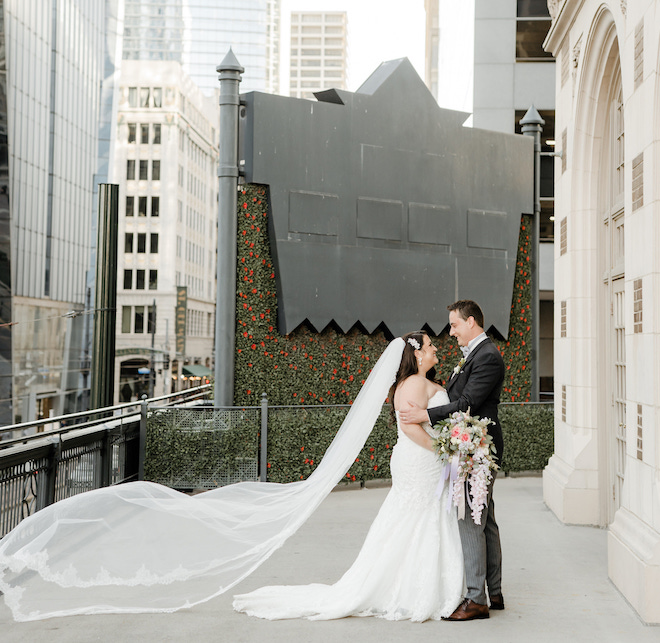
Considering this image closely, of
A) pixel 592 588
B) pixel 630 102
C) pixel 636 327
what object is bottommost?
pixel 592 588

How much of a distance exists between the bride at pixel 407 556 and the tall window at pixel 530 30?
26.8m

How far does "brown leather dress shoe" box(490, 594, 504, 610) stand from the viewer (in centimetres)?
592

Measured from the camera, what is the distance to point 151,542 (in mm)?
6180

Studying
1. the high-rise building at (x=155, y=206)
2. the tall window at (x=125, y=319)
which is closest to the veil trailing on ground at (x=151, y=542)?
the high-rise building at (x=155, y=206)

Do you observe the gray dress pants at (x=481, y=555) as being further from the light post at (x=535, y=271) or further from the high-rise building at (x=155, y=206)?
the high-rise building at (x=155, y=206)

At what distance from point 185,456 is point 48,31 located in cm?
4399

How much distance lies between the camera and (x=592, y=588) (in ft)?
21.6

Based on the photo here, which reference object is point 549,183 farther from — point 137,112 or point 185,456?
point 137,112

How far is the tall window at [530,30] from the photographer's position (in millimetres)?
29484

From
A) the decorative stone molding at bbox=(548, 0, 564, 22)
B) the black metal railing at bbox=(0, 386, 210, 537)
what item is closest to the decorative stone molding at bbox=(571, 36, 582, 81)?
the decorative stone molding at bbox=(548, 0, 564, 22)

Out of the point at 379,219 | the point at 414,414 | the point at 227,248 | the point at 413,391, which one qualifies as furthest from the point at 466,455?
the point at 379,219

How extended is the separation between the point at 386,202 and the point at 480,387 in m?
7.55

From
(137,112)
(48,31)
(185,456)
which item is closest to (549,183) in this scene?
(185,456)

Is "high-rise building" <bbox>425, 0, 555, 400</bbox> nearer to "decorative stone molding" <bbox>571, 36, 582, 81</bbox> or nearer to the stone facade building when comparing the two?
the stone facade building
